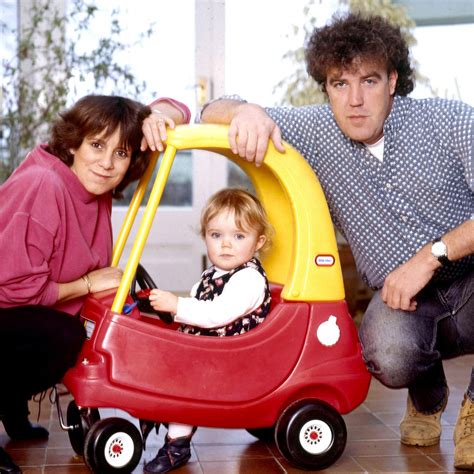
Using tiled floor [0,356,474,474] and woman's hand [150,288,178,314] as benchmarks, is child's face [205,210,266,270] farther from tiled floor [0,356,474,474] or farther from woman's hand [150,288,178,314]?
tiled floor [0,356,474,474]

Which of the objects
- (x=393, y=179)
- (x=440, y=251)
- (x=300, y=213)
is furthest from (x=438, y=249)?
(x=300, y=213)

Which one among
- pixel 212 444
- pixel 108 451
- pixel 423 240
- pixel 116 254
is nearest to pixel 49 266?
pixel 116 254

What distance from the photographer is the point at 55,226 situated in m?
2.25

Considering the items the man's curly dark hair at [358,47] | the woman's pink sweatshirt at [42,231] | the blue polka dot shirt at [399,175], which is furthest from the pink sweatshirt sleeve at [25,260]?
the man's curly dark hair at [358,47]

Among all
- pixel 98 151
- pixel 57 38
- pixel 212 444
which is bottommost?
pixel 212 444

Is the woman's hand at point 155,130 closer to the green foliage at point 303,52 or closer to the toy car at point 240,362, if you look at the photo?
the toy car at point 240,362

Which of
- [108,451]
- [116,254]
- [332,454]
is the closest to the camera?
[108,451]

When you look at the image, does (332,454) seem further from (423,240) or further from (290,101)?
(290,101)

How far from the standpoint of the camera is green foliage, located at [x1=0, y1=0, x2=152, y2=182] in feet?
14.6

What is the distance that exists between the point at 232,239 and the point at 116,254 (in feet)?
1.16

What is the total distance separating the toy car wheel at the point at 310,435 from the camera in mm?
2373

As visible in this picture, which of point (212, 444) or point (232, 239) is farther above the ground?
point (232, 239)

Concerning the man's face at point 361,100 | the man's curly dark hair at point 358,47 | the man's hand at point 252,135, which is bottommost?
the man's hand at point 252,135

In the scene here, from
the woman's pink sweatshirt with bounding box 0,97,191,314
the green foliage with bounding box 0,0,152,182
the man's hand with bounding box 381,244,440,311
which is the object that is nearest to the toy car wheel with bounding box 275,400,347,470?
the man's hand with bounding box 381,244,440,311
